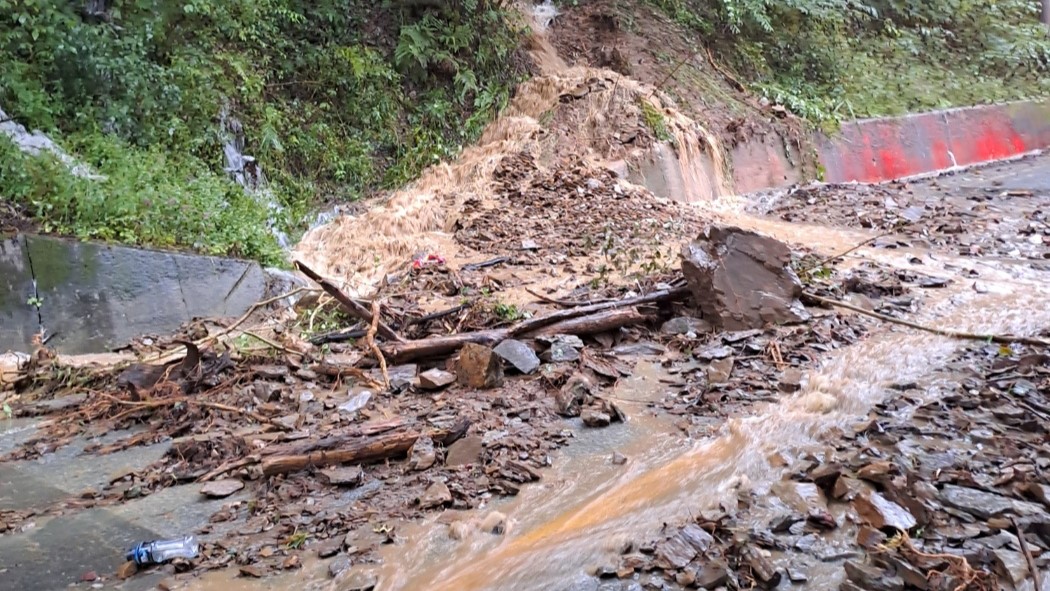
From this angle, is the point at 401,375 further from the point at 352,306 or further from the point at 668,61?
the point at 668,61

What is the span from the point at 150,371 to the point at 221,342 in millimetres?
730

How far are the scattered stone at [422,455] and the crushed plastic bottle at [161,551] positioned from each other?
1.24 m

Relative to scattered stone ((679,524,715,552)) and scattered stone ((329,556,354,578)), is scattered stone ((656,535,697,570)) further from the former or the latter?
scattered stone ((329,556,354,578))

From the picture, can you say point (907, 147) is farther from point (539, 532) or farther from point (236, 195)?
point (539, 532)

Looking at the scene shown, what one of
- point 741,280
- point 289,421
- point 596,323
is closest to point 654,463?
point 596,323

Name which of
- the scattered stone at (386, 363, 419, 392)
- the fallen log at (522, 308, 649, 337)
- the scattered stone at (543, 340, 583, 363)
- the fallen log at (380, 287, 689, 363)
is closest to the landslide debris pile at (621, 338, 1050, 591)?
the scattered stone at (543, 340, 583, 363)

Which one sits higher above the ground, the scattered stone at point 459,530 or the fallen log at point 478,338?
the fallen log at point 478,338

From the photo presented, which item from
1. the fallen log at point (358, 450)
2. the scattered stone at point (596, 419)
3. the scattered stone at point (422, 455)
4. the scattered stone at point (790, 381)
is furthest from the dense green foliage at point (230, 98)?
the scattered stone at point (790, 381)

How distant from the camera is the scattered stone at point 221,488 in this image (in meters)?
Answer: 4.47

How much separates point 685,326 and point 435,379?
230 centimetres

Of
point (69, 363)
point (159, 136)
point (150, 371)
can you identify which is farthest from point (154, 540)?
point (159, 136)

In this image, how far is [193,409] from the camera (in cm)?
562

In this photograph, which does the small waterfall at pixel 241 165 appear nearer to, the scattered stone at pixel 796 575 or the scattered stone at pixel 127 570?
the scattered stone at pixel 127 570

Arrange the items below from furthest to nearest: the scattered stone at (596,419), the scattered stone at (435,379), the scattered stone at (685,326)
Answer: the scattered stone at (685,326), the scattered stone at (435,379), the scattered stone at (596,419)
